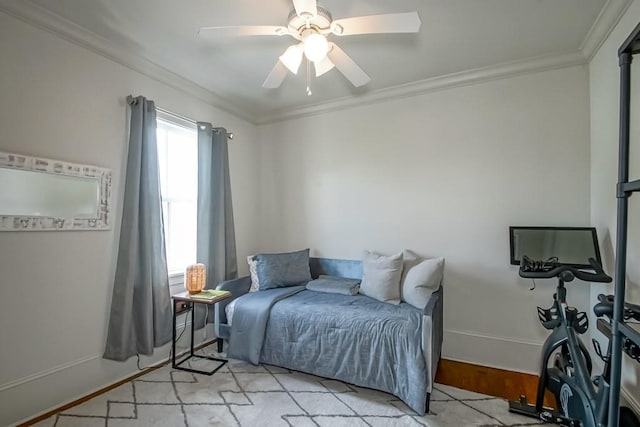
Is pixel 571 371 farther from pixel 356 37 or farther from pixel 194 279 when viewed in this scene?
pixel 194 279

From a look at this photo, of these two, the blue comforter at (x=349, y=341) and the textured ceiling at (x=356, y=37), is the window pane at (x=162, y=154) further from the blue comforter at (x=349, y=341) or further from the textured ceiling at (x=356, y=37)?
the blue comforter at (x=349, y=341)

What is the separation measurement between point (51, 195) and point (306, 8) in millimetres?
2057

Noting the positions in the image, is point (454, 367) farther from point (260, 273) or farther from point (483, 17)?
point (483, 17)

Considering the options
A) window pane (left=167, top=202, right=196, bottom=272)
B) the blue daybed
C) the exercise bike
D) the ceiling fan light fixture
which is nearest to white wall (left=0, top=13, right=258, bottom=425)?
window pane (left=167, top=202, right=196, bottom=272)

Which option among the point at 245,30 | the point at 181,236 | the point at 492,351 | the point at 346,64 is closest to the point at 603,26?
the point at 346,64

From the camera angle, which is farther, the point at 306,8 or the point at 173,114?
the point at 173,114

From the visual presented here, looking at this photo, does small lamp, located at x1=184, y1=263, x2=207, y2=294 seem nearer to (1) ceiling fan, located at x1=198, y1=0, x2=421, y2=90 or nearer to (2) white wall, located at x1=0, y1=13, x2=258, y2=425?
(2) white wall, located at x1=0, y1=13, x2=258, y2=425

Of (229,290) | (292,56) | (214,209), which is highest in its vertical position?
(292,56)

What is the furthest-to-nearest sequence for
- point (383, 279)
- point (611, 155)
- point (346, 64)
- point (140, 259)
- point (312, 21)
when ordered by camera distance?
point (383, 279)
point (140, 259)
point (611, 155)
point (346, 64)
point (312, 21)

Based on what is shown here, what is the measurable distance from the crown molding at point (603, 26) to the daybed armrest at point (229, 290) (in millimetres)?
3527

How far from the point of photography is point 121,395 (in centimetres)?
234

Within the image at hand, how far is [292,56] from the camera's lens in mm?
1996

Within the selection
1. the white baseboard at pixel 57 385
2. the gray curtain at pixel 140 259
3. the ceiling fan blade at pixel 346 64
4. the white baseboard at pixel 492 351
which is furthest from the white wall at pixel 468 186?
the white baseboard at pixel 57 385

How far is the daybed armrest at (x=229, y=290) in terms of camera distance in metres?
2.97
